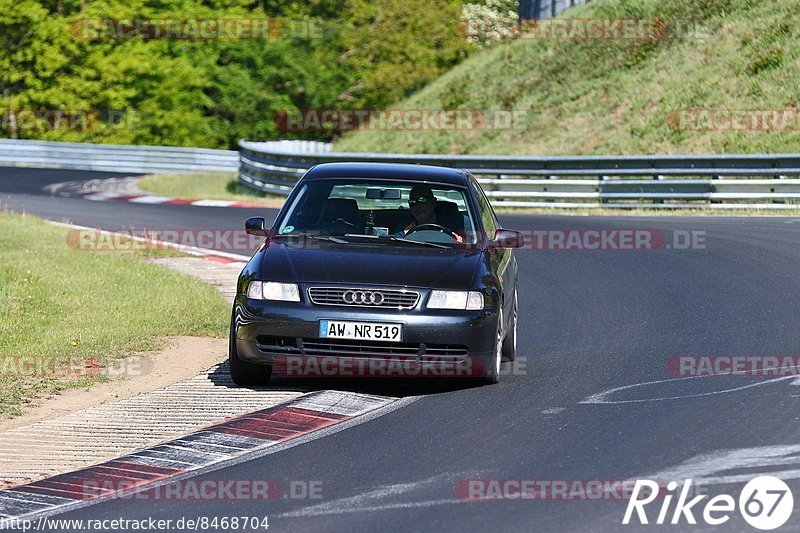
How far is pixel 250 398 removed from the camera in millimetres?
9297

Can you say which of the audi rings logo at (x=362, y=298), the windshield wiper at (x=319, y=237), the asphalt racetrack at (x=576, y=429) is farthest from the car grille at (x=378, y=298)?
the windshield wiper at (x=319, y=237)

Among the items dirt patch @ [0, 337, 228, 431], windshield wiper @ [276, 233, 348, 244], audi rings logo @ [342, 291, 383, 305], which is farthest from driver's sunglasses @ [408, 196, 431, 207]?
dirt patch @ [0, 337, 228, 431]

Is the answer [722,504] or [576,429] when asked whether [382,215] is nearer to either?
[576,429]

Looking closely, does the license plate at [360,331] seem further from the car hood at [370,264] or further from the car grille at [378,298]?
the car hood at [370,264]

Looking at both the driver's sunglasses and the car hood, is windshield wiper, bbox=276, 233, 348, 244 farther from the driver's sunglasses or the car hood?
the driver's sunglasses

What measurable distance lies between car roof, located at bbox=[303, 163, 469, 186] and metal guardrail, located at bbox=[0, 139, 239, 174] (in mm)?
36967

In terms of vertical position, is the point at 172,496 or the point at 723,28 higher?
the point at 723,28

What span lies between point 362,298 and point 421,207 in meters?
1.48

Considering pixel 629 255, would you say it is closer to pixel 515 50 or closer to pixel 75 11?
pixel 515 50

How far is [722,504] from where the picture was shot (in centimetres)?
616

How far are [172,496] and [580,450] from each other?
223 cm

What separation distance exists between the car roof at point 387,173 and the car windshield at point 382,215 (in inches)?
2.5


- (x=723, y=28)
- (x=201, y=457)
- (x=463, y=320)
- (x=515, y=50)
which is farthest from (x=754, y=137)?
(x=201, y=457)

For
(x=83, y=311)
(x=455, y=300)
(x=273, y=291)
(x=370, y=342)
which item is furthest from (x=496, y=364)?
(x=83, y=311)
